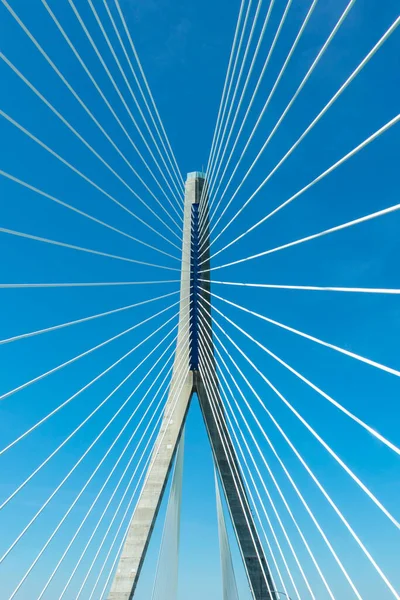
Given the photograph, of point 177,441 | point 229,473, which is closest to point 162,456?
point 177,441

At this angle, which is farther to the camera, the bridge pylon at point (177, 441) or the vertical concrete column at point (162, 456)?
the bridge pylon at point (177, 441)

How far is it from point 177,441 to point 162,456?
1.36 ft

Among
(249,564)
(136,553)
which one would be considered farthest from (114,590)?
(249,564)

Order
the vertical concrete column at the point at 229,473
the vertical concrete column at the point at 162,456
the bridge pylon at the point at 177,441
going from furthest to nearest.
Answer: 1. the vertical concrete column at the point at 229,473
2. the bridge pylon at the point at 177,441
3. the vertical concrete column at the point at 162,456

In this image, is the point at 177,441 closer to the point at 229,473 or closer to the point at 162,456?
the point at 162,456

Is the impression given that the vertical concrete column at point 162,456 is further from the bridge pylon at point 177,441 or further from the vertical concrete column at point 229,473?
the vertical concrete column at point 229,473

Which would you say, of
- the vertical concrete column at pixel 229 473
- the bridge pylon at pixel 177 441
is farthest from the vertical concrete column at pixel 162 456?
the vertical concrete column at pixel 229 473

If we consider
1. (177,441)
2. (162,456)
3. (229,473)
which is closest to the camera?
(162,456)

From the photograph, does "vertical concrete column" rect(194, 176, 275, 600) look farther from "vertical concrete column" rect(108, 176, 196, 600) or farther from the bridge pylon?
"vertical concrete column" rect(108, 176, 196, 600)

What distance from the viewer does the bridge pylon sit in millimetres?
9906

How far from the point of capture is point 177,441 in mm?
10930

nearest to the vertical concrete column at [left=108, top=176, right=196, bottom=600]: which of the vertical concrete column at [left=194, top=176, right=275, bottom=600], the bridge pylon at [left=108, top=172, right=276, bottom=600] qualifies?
the bridge pylon at [left=108, top=172, right=276, bottom=600]

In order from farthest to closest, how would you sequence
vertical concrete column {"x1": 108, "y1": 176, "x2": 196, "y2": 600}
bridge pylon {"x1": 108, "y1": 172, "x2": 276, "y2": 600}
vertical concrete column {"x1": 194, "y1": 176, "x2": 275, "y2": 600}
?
vertical concrete column {"x1": 194, "y1": 176, "x2": 275, "y2": 600}, bridge pylon {"x1": 108, "y1": 172, "x2": 276, "y2": 600}, vertical concrete column {"x1": 108, "y1": 176, "x2": 196, "y2": 600}

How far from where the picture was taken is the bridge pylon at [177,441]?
991 cm
